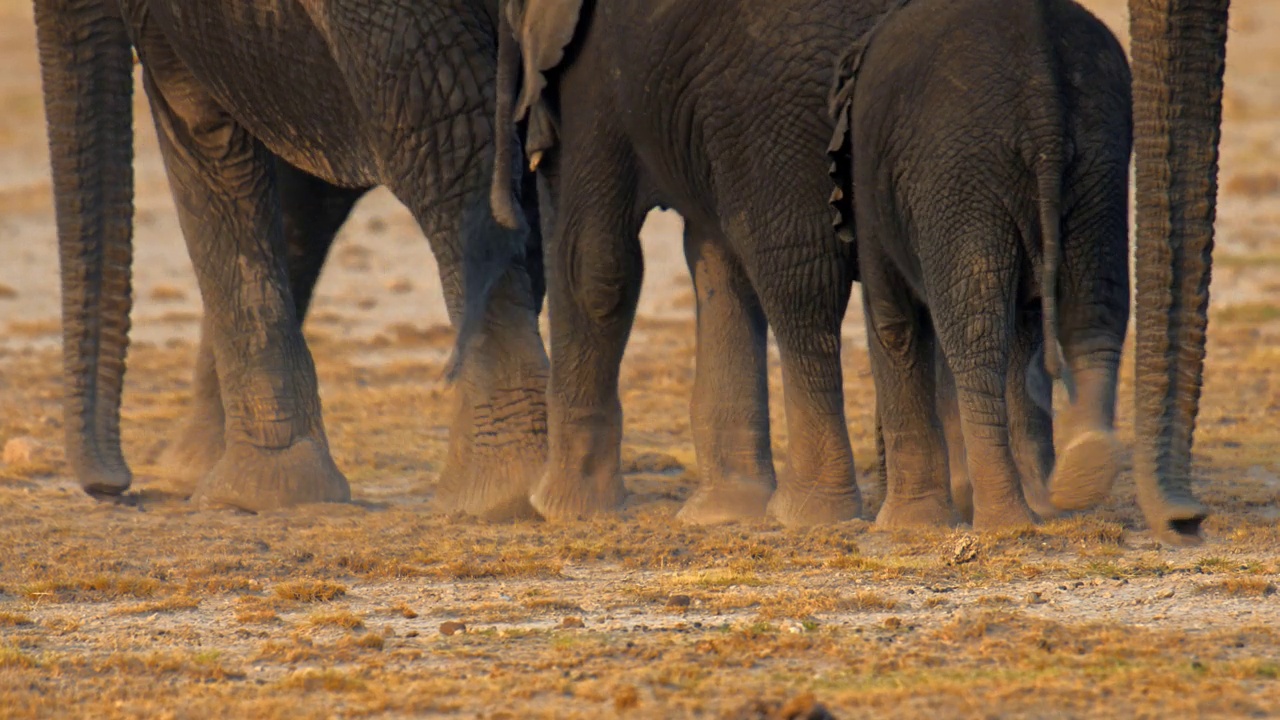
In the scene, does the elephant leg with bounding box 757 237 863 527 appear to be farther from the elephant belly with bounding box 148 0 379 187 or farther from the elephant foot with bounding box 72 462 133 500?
the elephant foot with bounding box 72 462 133 500

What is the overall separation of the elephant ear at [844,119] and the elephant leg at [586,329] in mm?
974

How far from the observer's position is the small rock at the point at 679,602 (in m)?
5.31

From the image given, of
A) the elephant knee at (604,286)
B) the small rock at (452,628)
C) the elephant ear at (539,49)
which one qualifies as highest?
the elephant ear at (539,49)

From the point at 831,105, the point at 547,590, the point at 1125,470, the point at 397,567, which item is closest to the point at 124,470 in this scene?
the point at 397,567

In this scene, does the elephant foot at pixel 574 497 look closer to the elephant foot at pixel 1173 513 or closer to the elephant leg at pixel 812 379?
the elephant leg at pixel 812 379

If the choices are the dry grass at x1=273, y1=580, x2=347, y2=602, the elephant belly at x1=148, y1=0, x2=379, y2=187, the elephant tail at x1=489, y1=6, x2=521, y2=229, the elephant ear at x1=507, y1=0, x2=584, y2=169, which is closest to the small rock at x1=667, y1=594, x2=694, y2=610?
the dry grass at x1=273, y1=580, x2=347, y2=602

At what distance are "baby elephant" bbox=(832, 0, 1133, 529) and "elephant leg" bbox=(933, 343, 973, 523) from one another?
407 mm

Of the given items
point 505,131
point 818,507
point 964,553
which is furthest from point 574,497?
point 964,553

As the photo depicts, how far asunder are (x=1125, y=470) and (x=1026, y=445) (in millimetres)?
1426

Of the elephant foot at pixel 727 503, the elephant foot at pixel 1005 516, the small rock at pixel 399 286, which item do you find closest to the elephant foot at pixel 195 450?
the elephant foot at pixel 727 503

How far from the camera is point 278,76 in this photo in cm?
Answer: 705

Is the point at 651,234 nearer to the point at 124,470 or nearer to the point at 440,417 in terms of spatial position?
the point at 440,417

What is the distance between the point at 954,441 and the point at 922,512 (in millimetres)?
237

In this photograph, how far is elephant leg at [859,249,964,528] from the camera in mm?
6156
